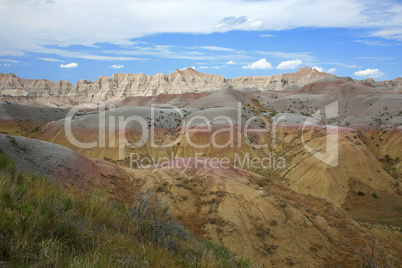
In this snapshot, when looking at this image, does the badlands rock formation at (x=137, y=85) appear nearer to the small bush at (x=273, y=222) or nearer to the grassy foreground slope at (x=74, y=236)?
the small bush at (x=273, y=222)

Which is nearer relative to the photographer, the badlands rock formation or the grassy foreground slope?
the grassy foreground slope

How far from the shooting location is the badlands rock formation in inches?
4833

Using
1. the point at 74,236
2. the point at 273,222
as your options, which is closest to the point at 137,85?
the point at 273,222

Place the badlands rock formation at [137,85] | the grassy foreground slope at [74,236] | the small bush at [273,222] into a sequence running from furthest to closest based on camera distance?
the badlands rock formation at [137,85] < the small bush at [273,222] < the grassy foreground slope at [74,236]

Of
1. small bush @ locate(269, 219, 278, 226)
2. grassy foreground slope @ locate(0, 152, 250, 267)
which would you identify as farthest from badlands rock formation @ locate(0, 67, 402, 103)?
grassy foreground slope @ locate(0, 152, 250, 267)

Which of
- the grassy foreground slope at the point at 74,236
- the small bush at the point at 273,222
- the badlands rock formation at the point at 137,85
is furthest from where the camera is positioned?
the badlands rock formation at the point at 137,85

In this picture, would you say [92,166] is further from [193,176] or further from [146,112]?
[146,112]

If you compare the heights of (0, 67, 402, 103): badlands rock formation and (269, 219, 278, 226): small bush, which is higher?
(0, 67, 402, 103): badlands rock formation

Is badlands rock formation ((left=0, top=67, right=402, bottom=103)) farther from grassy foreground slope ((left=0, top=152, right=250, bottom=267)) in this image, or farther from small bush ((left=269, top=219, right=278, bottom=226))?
grassy foreground slope ((left=0, top=152, right=250, bottom=267))

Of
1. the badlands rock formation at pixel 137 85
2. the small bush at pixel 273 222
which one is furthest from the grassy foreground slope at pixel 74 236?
the badlands rock formation at pixel 137 85

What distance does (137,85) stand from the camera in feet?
431

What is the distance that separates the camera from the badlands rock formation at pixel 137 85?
123 metres

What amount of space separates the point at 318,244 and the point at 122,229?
845 cm

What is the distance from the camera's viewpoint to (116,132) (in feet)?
117
